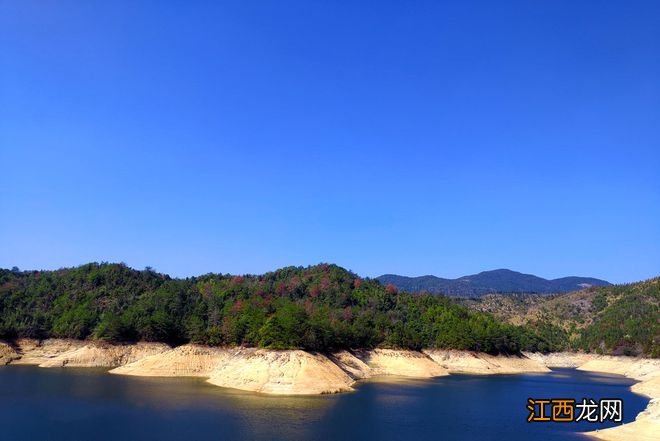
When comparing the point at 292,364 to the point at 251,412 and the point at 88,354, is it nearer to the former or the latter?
the point at 251,412

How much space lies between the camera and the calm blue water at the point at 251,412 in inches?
1455

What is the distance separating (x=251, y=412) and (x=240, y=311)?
3646 centimetres

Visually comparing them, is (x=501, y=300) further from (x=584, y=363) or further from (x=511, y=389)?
(x=511, y=389)

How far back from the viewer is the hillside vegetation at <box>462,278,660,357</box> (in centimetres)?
10925

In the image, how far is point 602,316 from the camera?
138m

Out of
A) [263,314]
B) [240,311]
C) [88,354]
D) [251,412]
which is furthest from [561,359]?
[88,354]

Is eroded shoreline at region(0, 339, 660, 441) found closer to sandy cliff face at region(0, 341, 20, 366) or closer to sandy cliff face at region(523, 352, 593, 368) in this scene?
sandy cliff face at region(0, 341, 20, 366)

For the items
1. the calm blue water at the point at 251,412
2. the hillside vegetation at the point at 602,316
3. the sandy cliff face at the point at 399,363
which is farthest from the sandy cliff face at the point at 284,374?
the hillside vegetation at the point at 602,316

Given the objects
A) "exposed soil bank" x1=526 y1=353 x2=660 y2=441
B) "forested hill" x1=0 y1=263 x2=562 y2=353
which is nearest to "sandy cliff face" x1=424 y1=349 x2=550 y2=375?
"forested hill" x1=0 y1=263 x2=562 y2=353

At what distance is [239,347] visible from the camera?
233ft

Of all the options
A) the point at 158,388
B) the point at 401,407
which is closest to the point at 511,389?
the point at 401,407

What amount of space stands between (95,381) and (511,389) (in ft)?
169

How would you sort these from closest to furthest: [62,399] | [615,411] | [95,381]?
1. [615,411]
2. [62,399]
3. [95,381]

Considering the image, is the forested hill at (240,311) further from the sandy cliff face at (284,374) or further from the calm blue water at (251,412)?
the calm blue water at (251,412)
